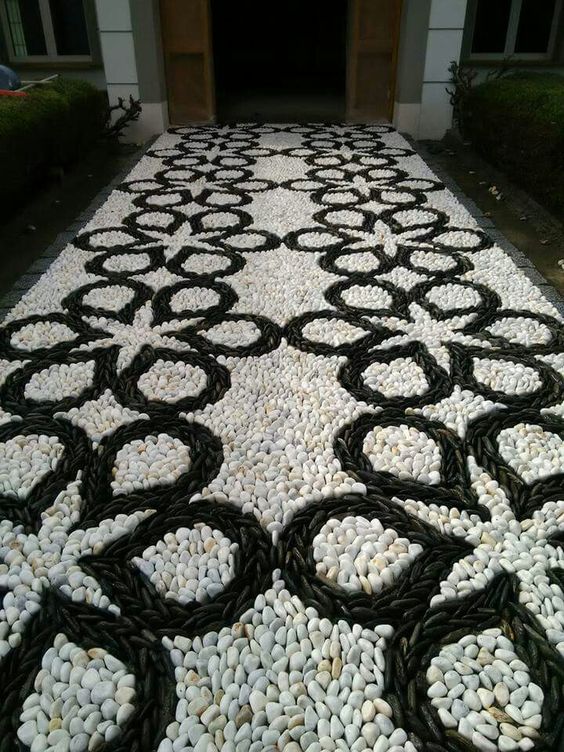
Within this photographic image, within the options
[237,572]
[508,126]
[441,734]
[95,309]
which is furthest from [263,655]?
[508,126]

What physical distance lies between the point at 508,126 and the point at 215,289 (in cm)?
284

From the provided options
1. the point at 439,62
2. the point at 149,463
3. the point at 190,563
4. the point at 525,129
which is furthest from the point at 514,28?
the point at 190,563

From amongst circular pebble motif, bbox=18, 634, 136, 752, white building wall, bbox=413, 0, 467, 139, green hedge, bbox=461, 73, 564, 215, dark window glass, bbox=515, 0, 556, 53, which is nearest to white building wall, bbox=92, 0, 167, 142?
white building wall, bbox=413, 0, 467, 139

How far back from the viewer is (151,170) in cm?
461

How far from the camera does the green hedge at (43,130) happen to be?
3334 mm

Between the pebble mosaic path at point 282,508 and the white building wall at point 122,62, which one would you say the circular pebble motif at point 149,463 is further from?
→ the white building wall at point 122,62

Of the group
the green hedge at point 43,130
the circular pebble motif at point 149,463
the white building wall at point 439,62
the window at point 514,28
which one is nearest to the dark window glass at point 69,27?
the green hedge at point 43,130

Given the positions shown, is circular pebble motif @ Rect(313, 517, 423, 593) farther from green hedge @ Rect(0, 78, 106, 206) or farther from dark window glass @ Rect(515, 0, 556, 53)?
dark window glass @ Rect(515, 0, 556, 53)

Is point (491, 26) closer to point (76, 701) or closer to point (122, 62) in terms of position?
point (122, 62)

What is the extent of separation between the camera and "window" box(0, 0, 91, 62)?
6.31m

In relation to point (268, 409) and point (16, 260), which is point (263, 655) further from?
point (16, 260)

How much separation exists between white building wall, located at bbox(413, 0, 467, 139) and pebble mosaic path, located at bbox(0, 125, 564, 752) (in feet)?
12.2

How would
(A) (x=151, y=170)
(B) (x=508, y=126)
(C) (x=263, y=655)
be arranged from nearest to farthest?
1. (C) (x=263, y=655)
2. (B) (x=508, y=126)
3. (A) (x=151, y=170)

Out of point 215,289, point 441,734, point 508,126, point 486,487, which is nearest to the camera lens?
point 441,734
